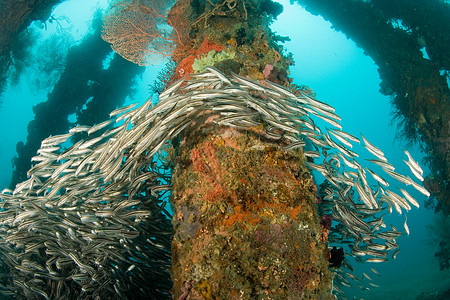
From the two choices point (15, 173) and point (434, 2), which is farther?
point (15, 173)

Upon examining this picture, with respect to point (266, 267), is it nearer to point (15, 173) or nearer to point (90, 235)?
point (90, 235)

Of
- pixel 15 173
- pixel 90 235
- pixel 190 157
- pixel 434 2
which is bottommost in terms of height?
pixel 90 235

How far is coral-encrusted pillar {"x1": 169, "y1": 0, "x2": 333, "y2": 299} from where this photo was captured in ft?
9.87

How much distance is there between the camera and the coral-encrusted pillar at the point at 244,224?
3.01 meters

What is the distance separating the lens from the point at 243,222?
323 centimetres

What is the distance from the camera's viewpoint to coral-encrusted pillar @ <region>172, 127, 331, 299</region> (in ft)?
9.87

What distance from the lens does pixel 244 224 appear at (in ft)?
10.6

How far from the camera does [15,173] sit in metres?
16.3

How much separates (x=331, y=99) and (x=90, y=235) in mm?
131421

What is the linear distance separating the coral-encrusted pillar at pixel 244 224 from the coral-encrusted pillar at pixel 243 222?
1 cm

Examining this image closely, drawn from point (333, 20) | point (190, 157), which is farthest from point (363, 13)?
point (190, 157)

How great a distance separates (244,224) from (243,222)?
3 centimetres

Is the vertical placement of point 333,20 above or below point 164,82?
above

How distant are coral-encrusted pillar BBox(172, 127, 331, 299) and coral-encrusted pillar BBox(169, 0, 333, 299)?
1 centimetres
